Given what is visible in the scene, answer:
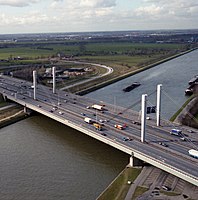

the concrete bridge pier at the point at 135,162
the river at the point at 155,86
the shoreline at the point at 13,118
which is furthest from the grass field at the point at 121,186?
the shoreline at the point at 13,118

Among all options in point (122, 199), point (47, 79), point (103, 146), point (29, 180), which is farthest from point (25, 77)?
point (122, 199)

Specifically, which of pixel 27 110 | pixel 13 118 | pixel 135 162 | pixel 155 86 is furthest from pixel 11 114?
pixel 155 86

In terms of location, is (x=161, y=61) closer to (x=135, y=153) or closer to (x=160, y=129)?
(x=160, y=129)

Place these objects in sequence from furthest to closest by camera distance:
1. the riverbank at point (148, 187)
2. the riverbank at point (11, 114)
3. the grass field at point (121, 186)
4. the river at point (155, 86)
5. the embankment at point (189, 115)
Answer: the river at point (155, 86), the riverbank at point (11, 114), the embankment at point (189, 115), the grass field at point (121, 186), the riverbank at point (148, 187)

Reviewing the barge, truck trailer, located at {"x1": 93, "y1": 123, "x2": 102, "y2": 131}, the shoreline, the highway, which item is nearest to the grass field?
the highway

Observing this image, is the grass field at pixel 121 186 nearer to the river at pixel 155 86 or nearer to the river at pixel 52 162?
the river at pixel 52 162

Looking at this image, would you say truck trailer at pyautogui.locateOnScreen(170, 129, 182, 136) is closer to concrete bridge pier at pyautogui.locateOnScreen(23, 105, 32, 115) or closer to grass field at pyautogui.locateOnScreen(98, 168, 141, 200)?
grass field at pyautogui.locateOnScreen(98, 168, 141, 200)
